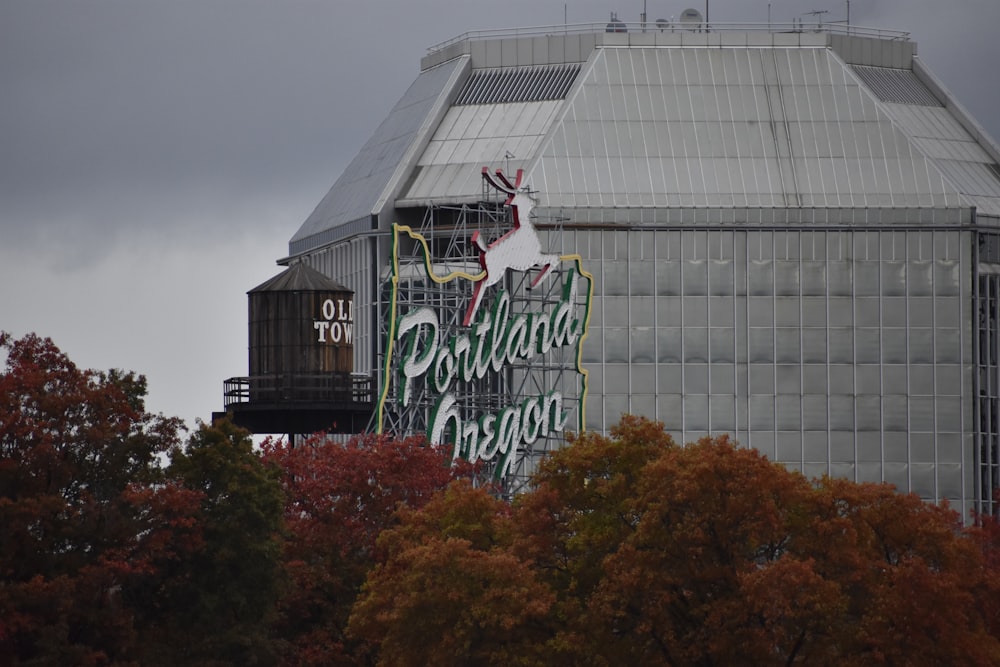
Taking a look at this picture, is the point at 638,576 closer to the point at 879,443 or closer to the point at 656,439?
the point at 656,439

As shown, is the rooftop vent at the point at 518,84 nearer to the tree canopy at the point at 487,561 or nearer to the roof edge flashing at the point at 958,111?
the roof edge flashing at the point at 958,111

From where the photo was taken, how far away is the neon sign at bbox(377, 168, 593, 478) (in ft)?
339

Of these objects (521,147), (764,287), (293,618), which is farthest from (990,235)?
(293,618)

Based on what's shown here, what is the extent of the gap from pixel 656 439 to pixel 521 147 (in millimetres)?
56499

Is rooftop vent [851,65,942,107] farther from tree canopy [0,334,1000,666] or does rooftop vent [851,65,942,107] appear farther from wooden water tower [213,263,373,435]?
tree canopy [0,334,1000,666]

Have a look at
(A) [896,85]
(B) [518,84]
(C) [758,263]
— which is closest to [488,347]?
(C) [758,263]

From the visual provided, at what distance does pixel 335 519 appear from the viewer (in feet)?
293

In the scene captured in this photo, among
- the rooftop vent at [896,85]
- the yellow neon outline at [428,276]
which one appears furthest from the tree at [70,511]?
the rooftop vent at [896,85]

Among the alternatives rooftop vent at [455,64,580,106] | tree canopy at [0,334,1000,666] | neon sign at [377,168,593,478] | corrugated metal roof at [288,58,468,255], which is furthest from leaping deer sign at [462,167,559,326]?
tree canopy at [0,334,1000,666]

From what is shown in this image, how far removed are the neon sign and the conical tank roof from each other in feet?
16.3

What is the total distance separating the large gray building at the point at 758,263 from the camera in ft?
423

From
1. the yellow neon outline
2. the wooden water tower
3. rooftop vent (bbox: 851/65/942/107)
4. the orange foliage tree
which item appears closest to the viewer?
the orange foliage tree

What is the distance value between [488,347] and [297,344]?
1266 centimetres

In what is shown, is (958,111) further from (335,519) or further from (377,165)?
(335,519)
